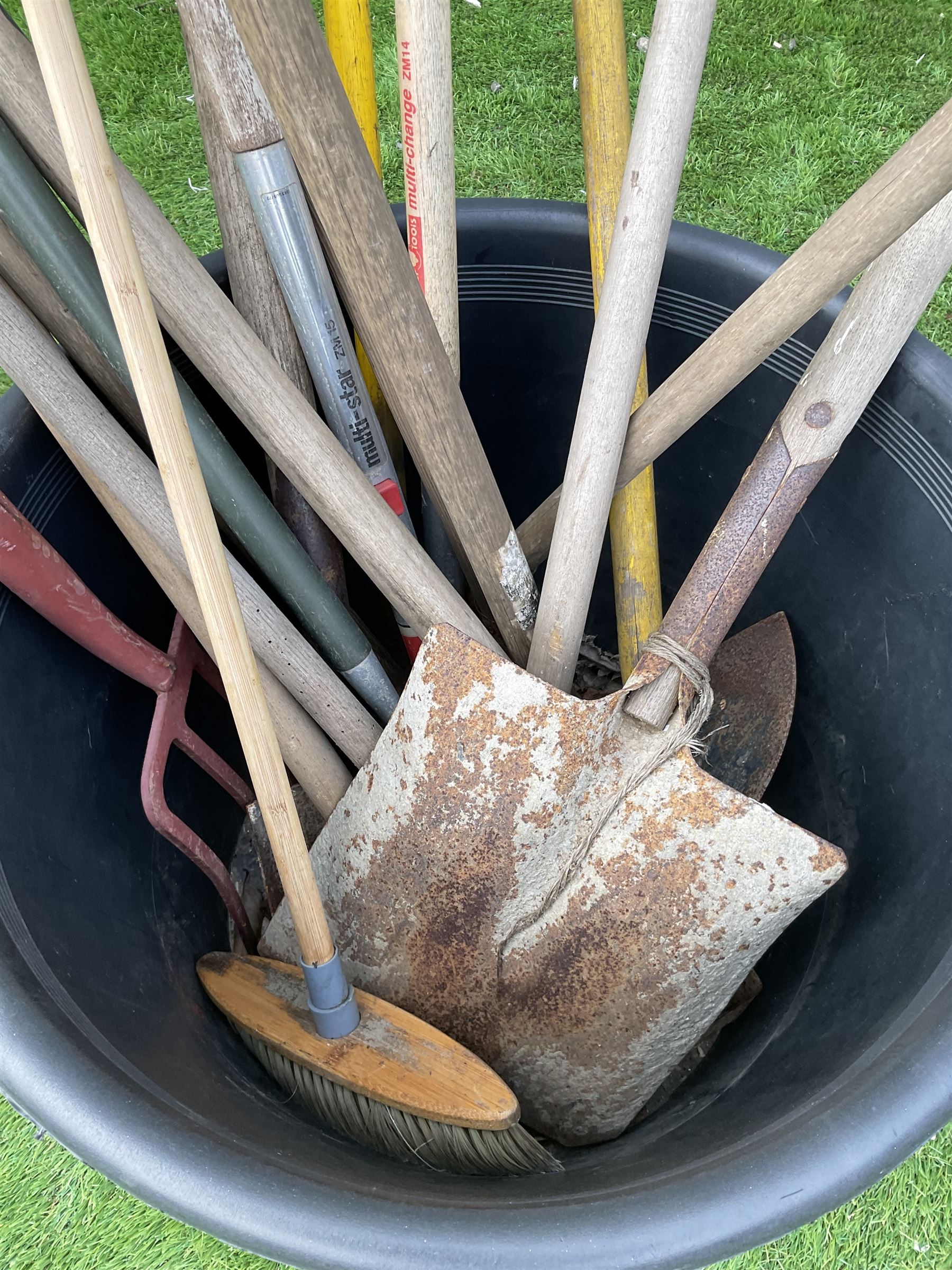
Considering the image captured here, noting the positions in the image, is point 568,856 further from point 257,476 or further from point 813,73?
point 813,73

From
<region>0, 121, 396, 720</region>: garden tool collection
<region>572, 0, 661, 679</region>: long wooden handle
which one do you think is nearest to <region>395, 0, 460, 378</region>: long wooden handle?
<region>572, 0, 661, 679</region>: long wooden handle

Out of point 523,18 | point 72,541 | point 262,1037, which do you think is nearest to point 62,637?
point 72,541

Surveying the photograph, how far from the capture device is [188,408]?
0.74m

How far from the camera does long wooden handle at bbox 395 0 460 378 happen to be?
0.72 meters

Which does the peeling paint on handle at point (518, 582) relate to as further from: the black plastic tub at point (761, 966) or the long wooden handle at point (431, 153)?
the black plastic tub at point (761, 966)

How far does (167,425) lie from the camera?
534 mm

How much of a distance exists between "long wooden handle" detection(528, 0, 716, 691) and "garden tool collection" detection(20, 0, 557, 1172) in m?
0.29

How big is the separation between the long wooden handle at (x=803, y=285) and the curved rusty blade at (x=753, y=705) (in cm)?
27

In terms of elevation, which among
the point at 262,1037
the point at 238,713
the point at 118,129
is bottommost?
the point at 262,1037

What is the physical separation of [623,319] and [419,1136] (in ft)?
2.13

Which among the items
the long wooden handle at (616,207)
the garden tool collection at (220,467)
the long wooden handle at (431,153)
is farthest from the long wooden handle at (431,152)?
the garden tool collection at (220,467)

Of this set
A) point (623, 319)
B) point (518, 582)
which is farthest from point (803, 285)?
point (518, 582)

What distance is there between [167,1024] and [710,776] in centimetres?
46

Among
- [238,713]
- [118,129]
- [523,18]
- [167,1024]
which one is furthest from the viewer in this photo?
[523,18]
